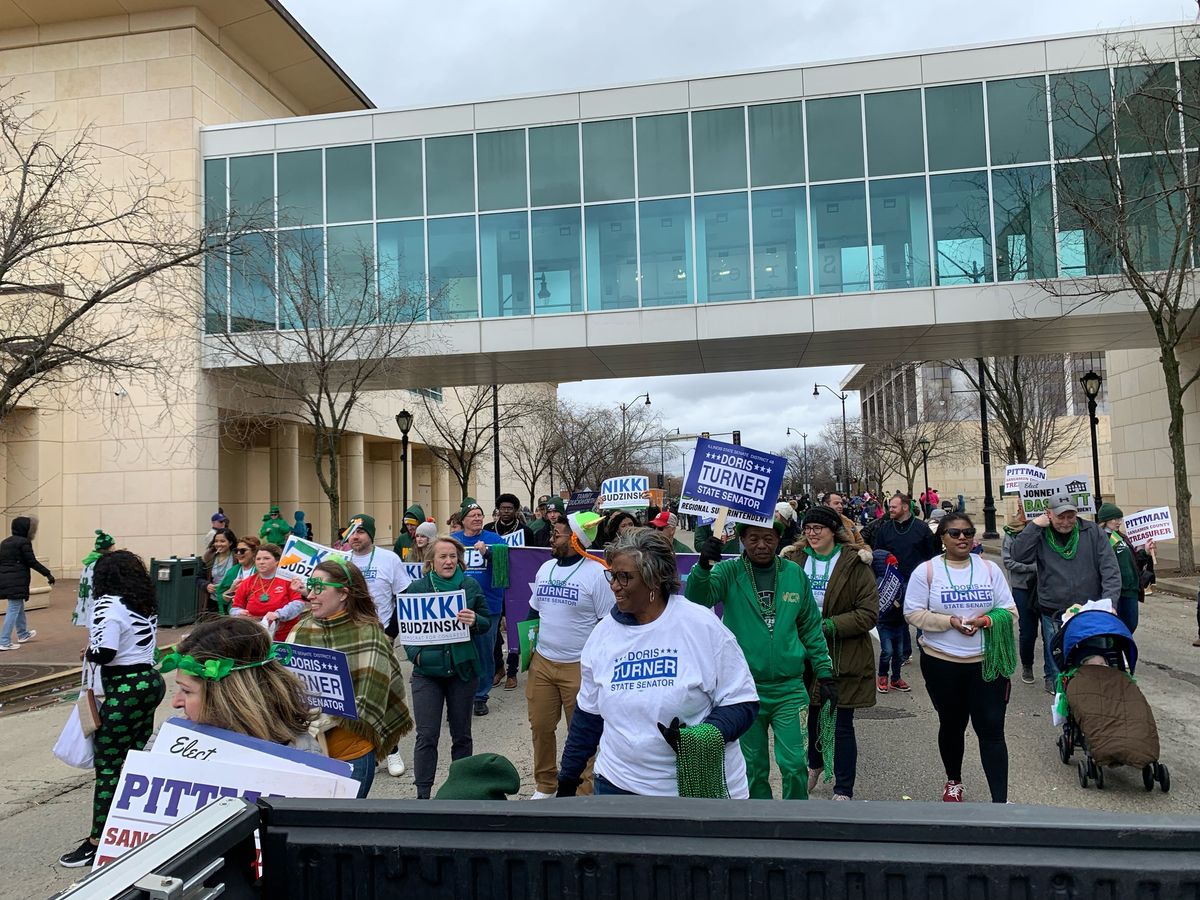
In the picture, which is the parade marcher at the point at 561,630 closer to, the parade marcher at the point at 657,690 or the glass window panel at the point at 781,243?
the parade marcher at the point at 657,690

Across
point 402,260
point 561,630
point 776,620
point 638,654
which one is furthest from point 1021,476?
point 402,260

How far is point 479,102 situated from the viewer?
854 inches

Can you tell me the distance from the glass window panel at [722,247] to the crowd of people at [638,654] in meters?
13.5

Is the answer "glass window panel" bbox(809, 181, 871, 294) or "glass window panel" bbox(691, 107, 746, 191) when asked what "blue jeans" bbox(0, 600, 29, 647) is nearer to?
"glass window panel" bbox(691, 107, 746, 191)

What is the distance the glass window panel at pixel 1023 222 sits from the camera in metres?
19.5

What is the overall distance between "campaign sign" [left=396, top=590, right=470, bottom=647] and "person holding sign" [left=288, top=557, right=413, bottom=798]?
3.54 feet

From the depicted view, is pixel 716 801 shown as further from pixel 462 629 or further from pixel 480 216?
pixel 480 216

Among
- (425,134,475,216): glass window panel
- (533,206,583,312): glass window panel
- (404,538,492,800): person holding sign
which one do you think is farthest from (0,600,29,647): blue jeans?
(425,134,475,216): glass window panel

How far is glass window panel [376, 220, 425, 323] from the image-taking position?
2127 centimetres

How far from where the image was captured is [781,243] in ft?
67.8

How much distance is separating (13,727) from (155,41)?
20946 millimetres

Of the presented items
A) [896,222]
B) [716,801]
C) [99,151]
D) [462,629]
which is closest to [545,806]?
[716,801]

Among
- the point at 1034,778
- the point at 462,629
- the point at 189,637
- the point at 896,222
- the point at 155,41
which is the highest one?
the point at 155,41

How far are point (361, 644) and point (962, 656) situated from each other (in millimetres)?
3573
